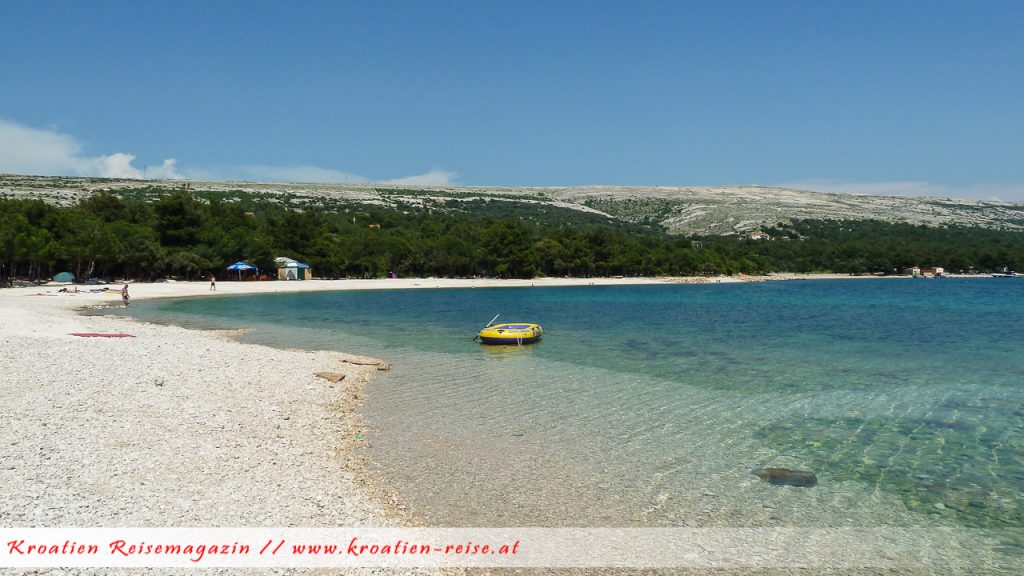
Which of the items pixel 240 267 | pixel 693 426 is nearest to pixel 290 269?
pixel 240 267

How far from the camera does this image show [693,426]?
13.8 meters

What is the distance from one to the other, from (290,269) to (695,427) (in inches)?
2901

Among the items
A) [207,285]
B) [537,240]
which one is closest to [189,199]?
[207,285]

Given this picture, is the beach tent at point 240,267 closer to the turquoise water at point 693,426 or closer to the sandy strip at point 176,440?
the turquoise water at point 693,426

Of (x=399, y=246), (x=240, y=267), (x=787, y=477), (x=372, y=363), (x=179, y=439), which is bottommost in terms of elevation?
(x=240, y=267)

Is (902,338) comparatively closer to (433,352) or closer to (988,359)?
(988,359)

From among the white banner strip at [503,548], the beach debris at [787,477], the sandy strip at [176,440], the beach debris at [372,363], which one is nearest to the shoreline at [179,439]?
Answer: the sandy strip at [176,440]

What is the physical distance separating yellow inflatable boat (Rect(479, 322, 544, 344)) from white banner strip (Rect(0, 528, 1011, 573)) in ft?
62.9

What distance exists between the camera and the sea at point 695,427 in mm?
9164

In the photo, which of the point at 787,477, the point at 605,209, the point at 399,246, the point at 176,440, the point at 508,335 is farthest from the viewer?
the point at 605,209

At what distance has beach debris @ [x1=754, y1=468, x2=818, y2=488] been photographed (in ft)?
33.4

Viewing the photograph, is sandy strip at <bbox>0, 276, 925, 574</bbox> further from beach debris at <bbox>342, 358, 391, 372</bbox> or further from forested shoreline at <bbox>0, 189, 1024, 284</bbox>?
forested shoreline at <bbox>0, 189, 1024, 284</bbox>

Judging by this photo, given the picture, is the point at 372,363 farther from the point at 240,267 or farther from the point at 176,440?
the point at 240,267

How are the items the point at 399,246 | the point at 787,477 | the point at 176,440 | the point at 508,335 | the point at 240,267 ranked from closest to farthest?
the point at 176,440, the point at 787,477, the point at 508,335, the point at 240,267, the point at 399,246
